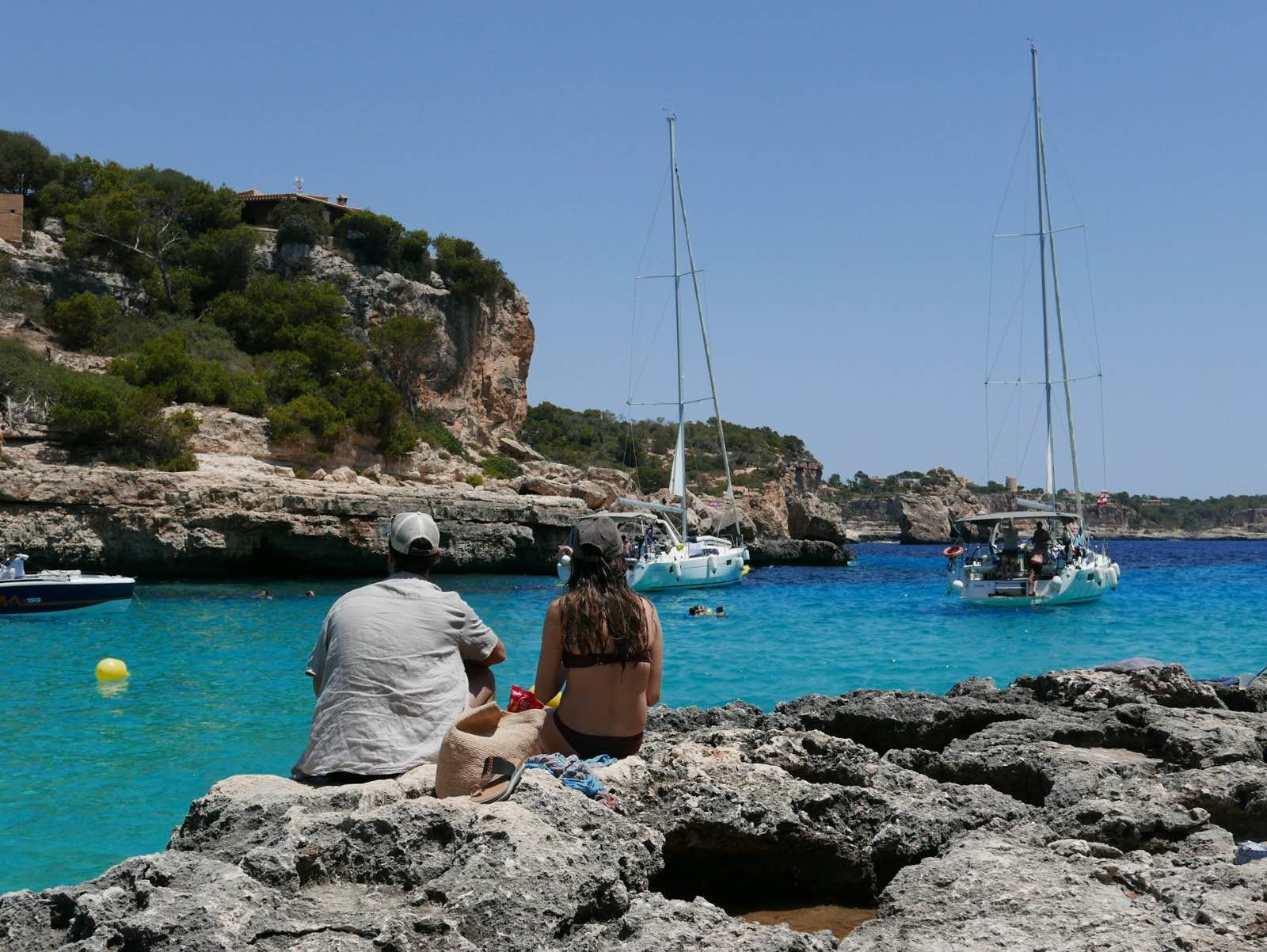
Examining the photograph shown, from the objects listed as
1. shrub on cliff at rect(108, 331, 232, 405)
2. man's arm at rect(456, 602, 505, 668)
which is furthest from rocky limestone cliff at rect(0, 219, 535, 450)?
man's arm at rect(456, 602, 505, 668)

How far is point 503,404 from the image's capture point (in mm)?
49906

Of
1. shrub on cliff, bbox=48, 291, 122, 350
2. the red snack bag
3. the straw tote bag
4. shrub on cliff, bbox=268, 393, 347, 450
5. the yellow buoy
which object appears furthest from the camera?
shrub on cliff, bbox=48, 291, 122, 350

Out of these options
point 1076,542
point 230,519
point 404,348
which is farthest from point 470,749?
point 404,348

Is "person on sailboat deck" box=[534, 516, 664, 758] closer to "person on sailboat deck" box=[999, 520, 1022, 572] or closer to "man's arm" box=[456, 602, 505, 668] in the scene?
"man's arm" box=[456, 602, 505, 668]

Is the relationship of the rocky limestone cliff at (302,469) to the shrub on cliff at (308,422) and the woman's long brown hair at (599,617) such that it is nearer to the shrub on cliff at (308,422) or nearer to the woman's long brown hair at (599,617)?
the shrub on cliff at (308,422)

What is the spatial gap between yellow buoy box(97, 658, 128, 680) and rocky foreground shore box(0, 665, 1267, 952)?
36.6 feet

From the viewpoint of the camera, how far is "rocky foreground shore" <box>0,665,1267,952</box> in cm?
289

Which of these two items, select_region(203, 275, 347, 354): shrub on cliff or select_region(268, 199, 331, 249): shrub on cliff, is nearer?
select_region(203, 275, 347, 354): shrub on cliff

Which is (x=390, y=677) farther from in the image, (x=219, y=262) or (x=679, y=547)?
(x=219, y=262)

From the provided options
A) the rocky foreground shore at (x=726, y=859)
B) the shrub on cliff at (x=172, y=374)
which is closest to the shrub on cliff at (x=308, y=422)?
the shrub on cliff at (x=172, y=374)

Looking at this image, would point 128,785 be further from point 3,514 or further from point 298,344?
point 298,344


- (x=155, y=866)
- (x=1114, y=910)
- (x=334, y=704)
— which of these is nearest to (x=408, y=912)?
(x=155, y=866)

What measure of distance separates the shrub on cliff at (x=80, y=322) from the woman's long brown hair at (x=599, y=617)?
1461 inches

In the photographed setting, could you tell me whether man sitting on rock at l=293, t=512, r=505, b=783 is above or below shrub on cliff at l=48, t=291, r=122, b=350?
below
